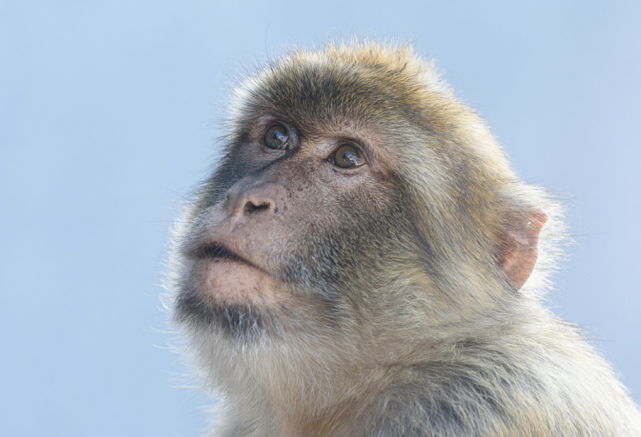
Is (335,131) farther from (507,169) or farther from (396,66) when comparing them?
(507,169)

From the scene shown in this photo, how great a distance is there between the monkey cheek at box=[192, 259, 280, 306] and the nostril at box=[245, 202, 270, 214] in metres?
0.21

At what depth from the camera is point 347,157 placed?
110 inches

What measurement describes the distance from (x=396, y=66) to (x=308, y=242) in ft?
3.81

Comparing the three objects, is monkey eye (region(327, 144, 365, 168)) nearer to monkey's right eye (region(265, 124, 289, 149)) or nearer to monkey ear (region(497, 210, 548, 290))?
monkey's right eye (region(265, 124, 289, 149))

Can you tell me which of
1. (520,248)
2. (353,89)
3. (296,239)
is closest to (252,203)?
(296,239)

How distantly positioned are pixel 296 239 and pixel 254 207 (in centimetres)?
20

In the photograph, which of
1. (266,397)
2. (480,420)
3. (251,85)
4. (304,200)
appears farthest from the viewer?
(251,85)

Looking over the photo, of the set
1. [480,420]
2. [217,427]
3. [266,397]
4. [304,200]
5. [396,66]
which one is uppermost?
[396,66]

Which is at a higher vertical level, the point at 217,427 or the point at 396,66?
the point at 396,66

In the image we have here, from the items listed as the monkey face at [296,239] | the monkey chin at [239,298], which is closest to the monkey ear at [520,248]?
the monkey face at [296,239]

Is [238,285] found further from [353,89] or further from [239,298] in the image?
[353,89]

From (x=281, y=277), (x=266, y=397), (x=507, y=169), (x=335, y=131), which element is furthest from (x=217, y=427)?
(x=507, y=169)

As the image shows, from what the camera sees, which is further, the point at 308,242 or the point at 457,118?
the point at 457,118

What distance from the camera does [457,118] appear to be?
3041 millimetres
